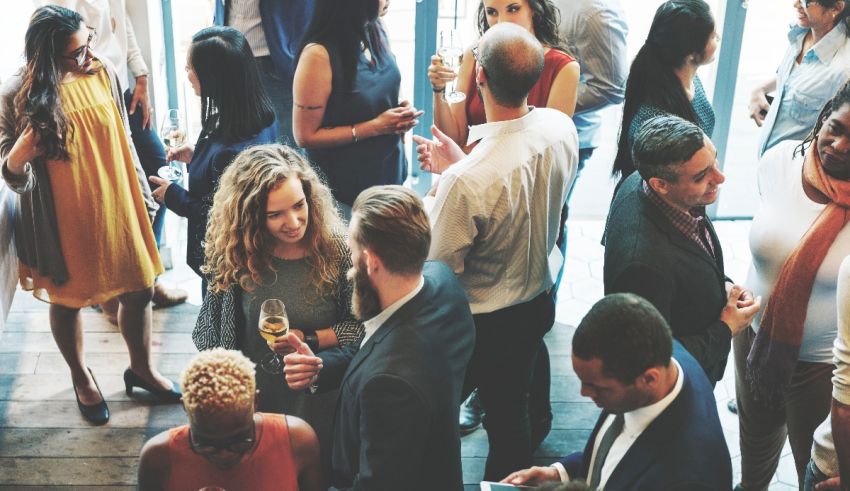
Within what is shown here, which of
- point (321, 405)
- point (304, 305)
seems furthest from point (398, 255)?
point (321, 405)

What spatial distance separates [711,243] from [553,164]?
1.76 ft

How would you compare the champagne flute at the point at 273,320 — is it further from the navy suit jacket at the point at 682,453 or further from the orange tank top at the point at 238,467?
the navy suit jacket at the point at 682,453

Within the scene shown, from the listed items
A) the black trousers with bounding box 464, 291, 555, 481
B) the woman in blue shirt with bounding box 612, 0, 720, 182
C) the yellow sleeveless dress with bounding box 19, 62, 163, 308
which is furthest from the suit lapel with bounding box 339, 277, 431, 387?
the yellow sleeveless dress with bounding box 19, 62, 163, 308

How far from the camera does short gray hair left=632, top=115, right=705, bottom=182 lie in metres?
2.41

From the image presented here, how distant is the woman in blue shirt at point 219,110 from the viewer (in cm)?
304

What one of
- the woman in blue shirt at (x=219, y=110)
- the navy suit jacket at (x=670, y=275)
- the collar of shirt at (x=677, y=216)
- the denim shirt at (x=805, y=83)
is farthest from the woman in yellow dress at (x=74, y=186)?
the denim shirt at (x=805, y=83)

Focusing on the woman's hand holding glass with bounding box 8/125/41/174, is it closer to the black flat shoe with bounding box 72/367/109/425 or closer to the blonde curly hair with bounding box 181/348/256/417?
the black flat shoe with bounding box 72/367/109/425

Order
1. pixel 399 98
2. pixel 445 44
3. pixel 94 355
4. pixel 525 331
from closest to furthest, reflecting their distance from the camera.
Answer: pixel 525 331 → pixel 445 44 → pixel 399 98 → pixel 94 355

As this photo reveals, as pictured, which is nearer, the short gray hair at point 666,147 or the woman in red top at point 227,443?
the woman in red top at point 227,443

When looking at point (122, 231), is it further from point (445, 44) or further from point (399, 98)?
point (445, 44)

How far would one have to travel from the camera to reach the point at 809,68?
3.68 m

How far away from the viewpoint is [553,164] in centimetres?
272

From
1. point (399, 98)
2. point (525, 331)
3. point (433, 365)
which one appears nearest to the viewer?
point (433, 365)

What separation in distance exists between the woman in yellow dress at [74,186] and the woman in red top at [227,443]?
1439mm
